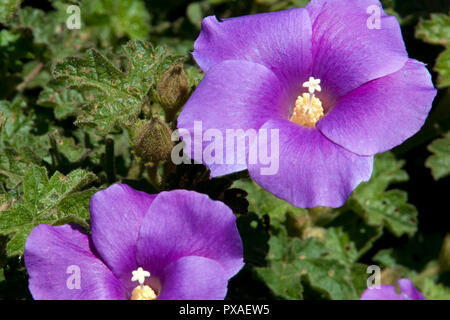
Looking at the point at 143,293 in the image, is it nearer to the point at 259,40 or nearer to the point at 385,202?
the point at 259,40

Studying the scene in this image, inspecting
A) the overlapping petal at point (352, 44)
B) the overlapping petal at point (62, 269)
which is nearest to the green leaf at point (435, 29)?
the overlapping petal at point (352, 44)

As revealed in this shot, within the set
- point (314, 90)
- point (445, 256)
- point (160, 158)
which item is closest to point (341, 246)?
point (445, 256)

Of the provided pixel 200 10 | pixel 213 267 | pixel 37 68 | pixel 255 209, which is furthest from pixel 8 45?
pixel 213 267

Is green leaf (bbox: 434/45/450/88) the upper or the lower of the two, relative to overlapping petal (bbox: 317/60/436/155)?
lower

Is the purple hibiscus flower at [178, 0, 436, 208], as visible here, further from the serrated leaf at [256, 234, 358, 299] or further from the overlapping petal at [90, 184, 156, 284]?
the serrated leaf at [256, 234, 358, 299]

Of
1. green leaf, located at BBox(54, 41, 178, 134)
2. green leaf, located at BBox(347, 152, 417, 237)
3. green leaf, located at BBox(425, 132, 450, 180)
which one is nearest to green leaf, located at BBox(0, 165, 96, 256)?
green leaf, located at BBox(54, 41, 178, 134)

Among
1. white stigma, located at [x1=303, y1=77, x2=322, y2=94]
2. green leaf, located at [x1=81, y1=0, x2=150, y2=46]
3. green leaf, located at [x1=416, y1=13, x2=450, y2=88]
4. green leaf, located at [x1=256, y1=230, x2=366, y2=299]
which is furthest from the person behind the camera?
green leaf, located at [x1=81, y1=0, x2=150, y2=46]

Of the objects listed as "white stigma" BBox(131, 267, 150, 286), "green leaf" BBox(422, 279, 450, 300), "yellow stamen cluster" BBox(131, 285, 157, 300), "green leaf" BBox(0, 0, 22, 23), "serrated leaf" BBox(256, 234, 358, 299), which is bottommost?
"green leaf" BBox(422, 279, 450, 300)

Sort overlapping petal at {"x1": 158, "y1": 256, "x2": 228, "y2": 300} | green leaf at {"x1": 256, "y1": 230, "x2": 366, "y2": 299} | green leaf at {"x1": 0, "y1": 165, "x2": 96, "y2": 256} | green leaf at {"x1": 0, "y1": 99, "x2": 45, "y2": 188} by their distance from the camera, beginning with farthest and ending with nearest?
green leaf at {"x1": 256, "y1": 230, "x2": 366, "y2": 299} < green leaf at {"x1": 0, "y1": 99, "x2": 45, "y2": 188} < green leaf at {"x1": 0, "y1": 165, "x2": 96, "y2": 256} < overlapping petal at {"x1": 158, "y1": 256, "x2": 228, "y2": 300}
